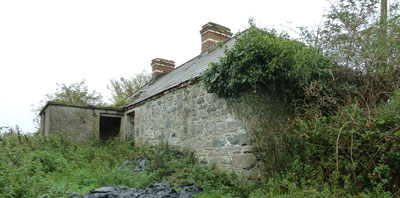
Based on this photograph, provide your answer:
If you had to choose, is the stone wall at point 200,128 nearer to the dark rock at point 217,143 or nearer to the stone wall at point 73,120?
the dark rock at point 217,143

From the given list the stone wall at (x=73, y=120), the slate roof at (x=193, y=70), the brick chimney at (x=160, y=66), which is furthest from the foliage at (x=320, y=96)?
the brick chimney at (x=160, y=66)

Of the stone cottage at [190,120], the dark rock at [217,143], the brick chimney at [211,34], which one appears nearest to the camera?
the stone cottage at [190,120]

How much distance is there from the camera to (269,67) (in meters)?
6.48

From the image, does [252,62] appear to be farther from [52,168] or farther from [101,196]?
[52,168]

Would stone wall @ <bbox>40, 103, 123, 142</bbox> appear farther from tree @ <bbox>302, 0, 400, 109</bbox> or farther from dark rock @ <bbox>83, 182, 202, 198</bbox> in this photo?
tree @ <bbox>302, 0, 400, 109</bbox>

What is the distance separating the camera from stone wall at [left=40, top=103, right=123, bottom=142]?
37.8ft

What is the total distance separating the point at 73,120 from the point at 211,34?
6.81m

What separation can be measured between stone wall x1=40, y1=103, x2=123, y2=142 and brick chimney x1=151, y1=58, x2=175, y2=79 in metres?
4.50

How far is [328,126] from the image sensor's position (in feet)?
17.7

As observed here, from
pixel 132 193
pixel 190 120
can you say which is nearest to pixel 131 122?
pixel 190 120

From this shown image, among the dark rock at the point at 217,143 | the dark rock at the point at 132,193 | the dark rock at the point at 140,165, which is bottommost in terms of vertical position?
the dark rock at the point at 132,193

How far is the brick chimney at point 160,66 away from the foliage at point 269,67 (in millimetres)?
9626

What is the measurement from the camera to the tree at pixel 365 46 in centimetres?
634

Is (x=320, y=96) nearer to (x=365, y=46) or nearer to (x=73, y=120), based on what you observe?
(x=365, y=46)
